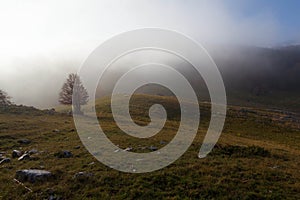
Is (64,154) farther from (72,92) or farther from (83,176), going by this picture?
(72,92)

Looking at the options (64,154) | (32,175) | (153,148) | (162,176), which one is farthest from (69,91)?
(162,176)

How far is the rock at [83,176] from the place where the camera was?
17.4 meters

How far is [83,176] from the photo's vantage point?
1762 cm

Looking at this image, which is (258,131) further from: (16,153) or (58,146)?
(16,153)

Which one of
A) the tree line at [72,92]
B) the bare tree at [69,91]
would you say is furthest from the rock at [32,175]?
the bare tree at [69,91]

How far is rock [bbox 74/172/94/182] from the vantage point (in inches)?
684

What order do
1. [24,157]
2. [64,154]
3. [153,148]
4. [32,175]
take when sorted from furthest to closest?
[153,148] < [64,154] < [24,157] < [32,175]

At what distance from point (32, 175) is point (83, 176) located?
3228 millimetres

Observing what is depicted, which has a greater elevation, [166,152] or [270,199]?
[166,152]

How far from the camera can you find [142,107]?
70438mm

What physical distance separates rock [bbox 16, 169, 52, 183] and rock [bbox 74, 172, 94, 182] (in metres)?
1.77

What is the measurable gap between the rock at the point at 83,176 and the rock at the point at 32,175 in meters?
1.77

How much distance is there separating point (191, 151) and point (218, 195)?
9.02 meters

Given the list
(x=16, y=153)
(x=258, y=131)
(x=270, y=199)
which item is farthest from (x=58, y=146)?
(x=258, y=131)
